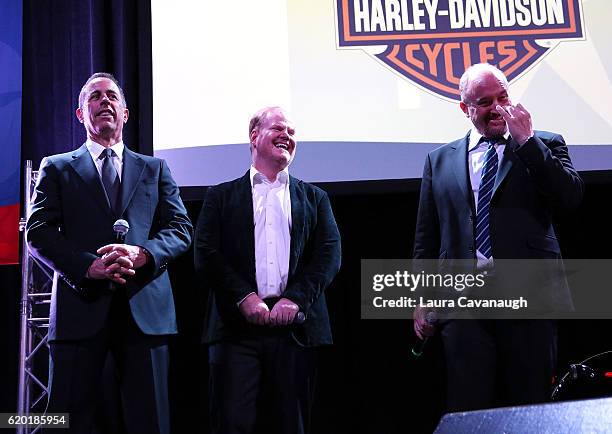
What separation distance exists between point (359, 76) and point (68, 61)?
155 cm

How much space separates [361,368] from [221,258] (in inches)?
53.7

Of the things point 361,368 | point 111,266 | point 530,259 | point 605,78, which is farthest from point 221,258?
point 605,78

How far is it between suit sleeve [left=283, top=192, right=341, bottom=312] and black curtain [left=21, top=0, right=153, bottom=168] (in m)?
1.37

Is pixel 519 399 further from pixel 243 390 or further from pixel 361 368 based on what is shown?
pixel 361 368

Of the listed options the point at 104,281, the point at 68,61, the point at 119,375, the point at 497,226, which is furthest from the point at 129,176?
the point at 68,61

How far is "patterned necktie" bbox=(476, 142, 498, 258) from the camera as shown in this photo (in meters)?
2.48

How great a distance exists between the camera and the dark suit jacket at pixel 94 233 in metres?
2.54

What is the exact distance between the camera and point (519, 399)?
234cm

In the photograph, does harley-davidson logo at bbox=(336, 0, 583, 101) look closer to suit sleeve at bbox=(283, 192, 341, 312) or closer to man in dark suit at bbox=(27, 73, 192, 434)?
suit sleeve at bbox=(283, 192, 341, 312)

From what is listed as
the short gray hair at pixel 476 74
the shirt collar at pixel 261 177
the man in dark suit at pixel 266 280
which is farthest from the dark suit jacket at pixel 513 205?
the shirt collar at pixel 261 177

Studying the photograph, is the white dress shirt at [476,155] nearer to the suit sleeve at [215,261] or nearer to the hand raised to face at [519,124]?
the hand raised to face at [519,124]

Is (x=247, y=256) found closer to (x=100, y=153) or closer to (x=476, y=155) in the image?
(x=100, y=153)

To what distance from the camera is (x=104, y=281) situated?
256 cm

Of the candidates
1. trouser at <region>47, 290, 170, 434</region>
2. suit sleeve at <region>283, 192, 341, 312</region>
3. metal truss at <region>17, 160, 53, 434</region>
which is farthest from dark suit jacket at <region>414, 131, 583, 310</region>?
metal truss at <region>17, 160, 53, 434</region>
